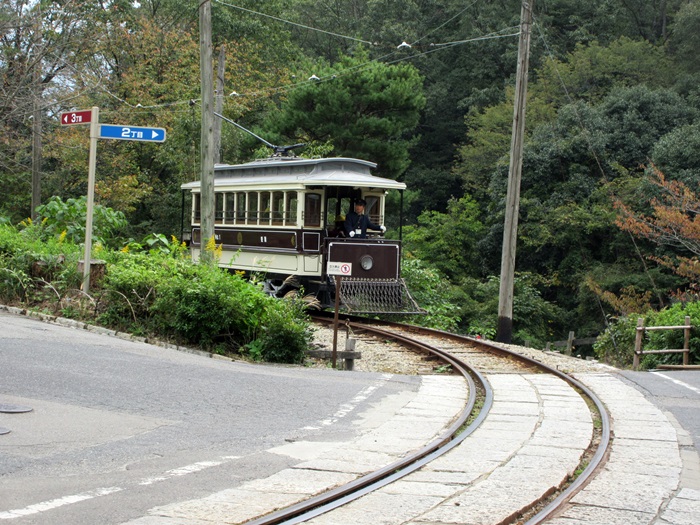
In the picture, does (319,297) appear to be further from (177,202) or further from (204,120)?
(177,202)

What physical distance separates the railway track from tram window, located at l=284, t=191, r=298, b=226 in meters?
6.37

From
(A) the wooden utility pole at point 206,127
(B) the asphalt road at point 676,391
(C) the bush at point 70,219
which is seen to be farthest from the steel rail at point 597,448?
(C) the bush at point 70,219

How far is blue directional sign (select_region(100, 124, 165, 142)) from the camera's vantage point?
42.3ft

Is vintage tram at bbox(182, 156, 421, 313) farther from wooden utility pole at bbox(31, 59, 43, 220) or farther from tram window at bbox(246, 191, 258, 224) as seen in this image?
wooden utility pole at bbox(31, 59, 43, 220)

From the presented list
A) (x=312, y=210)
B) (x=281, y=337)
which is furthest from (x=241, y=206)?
(x=281, y=337)

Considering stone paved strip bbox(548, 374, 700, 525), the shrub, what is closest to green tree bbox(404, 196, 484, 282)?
the shrub

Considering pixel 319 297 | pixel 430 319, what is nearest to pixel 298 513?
pixel 319 297

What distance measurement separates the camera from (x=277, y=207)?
19500 mm

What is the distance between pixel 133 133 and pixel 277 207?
21.9 ft

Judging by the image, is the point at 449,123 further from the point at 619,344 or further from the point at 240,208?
the point at 619,344

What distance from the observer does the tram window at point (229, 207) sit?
2125cm

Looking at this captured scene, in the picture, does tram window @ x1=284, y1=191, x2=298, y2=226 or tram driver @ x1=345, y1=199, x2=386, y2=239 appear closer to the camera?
tram driver @ x1=345, y1=199, x2=386, y2=239

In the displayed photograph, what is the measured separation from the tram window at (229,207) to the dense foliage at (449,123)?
4.16m

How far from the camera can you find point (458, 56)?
5006cm
